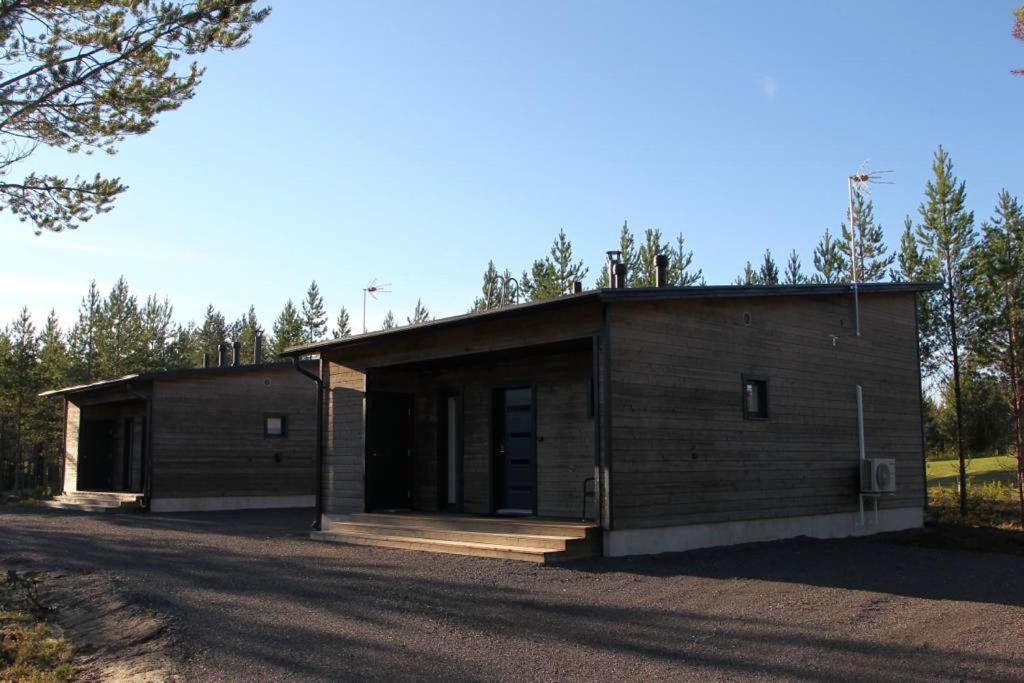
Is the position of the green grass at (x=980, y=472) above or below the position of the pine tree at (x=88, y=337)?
below

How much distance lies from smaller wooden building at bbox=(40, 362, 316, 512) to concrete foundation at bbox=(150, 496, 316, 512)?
23 millimetres

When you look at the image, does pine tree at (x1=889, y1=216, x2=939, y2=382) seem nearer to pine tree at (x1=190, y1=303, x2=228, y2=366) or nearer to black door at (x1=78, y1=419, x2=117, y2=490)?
black door at (x1=78, y1=419, x2=117, y2=490)

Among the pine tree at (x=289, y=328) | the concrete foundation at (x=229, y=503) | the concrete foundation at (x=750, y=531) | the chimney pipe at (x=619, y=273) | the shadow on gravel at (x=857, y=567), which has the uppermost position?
the pine tree at (x=289, y=328)

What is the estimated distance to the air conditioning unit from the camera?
518 inches

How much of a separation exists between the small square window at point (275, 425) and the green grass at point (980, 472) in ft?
56.9

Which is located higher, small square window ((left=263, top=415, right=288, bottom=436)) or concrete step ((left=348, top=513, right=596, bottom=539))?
small square window ((left=263, top=415, right=288, bottom=436))

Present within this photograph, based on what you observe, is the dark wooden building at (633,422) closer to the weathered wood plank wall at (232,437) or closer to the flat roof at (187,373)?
the flat roof at (187,373)

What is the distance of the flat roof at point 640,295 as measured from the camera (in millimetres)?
10188

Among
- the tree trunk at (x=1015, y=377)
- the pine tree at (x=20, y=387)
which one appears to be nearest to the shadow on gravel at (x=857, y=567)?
the tree trunk at (x=1015, y=377)

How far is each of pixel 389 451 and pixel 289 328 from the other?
28.7 metres

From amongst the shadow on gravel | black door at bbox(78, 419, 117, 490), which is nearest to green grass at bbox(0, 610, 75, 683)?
the shadow on gravel

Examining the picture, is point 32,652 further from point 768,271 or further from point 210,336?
point 210,336

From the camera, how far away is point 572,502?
1256cm

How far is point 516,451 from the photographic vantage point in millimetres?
13484
